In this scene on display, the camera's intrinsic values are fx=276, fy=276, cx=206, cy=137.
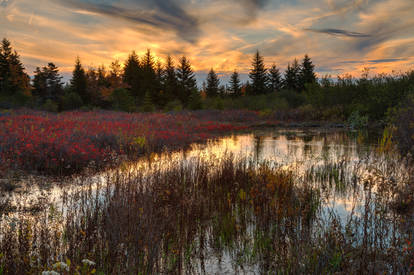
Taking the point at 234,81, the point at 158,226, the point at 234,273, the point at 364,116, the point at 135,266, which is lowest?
the point at 234,273

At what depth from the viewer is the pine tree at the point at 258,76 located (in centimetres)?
5877

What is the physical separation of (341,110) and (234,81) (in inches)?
1544

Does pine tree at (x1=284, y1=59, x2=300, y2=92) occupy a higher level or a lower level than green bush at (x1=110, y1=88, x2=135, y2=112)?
higher

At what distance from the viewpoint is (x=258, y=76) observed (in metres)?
59.8

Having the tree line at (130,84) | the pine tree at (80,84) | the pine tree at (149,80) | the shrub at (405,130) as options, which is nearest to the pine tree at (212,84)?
the tree line at (130,84)

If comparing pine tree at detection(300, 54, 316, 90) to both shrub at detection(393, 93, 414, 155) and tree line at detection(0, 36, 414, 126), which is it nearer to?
tree line at detection(0, 36, 414, 126)

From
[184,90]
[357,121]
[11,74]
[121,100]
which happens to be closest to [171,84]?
[184,90]

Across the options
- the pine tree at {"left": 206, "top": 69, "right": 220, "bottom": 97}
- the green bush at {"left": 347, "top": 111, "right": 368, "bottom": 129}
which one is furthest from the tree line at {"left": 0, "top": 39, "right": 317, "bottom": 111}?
the green bush at {"left": 347, "top": 111, "right": 368, "bottom": 129}

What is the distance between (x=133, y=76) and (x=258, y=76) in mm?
26339

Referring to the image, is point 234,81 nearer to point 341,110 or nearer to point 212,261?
point 341,110

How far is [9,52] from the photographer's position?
4719 centimetres

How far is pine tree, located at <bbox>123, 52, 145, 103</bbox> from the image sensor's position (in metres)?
54.2

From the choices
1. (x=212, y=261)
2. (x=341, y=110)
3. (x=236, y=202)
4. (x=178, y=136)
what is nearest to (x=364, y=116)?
(x=341, y=110)

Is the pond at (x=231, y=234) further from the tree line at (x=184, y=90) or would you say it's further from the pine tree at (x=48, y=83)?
the pine tree at (x=48, y=83)
